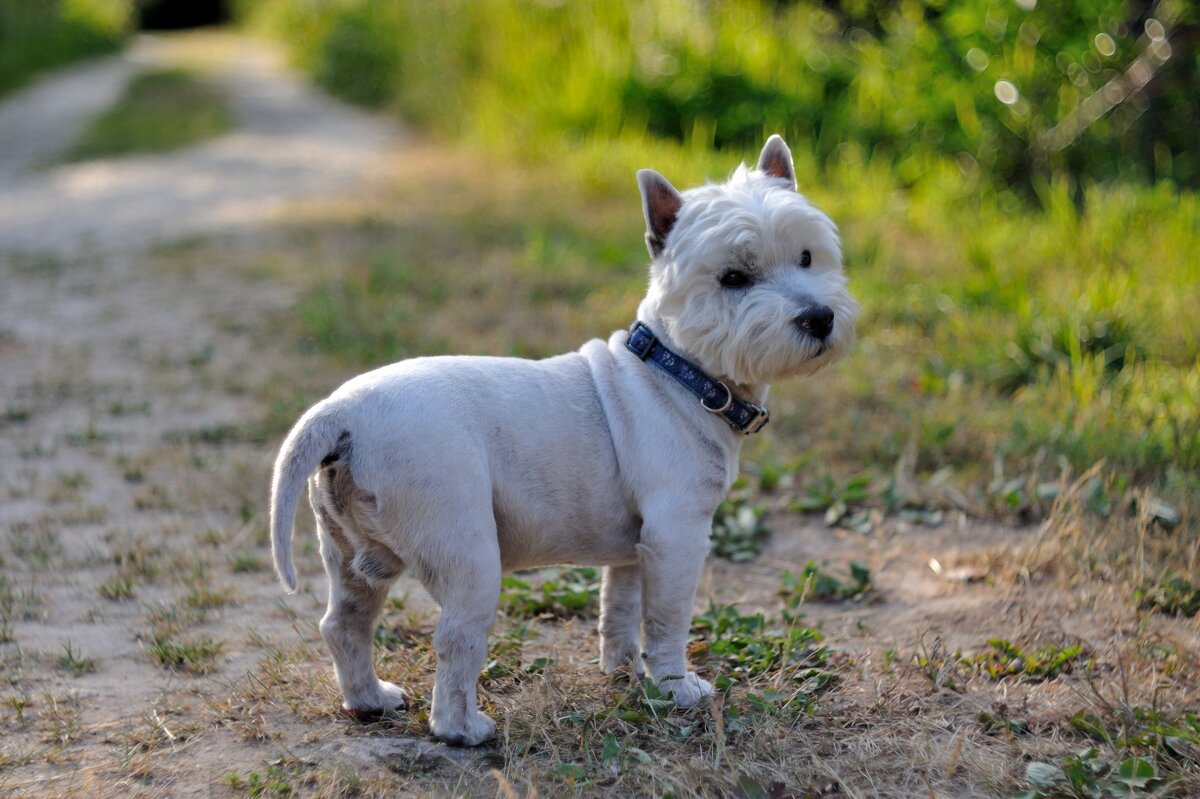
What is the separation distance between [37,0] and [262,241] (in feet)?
64.2

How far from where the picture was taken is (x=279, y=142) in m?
15.5

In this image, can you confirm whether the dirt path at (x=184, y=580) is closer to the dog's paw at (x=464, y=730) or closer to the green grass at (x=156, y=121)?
the dog's paw at (x=464, y=730)

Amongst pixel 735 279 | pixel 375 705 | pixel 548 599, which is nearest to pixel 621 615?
pixel 548 599

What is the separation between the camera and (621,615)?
3.73 m

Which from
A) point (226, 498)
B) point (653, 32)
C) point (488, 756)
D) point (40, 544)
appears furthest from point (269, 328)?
point (653, 32)

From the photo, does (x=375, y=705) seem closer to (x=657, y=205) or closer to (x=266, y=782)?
(x=266, y=782)

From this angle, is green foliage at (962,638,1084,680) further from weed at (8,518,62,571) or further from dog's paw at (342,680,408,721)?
weed at (8,518,62,571)

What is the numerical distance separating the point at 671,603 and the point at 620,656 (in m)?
0.45

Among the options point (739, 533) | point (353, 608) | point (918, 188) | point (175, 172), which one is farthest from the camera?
point (175, 172)

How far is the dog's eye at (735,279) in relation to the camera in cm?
343

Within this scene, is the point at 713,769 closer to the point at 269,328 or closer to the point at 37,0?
the point at 269,328

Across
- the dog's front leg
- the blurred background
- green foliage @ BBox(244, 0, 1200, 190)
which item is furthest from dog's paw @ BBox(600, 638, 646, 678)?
green foliage @ BBox(244, 0, 1200, 190)

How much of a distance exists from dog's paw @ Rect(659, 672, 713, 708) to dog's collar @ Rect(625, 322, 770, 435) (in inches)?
30.4

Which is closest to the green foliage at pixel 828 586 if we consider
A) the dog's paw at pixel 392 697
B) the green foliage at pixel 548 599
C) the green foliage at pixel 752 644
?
the green foliage at pixel 752 644
